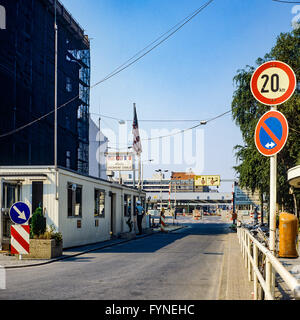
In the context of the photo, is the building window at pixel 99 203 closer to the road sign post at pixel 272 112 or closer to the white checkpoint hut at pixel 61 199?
the white checkpoint hut at pixel 61 199

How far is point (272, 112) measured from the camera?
21.6 ft

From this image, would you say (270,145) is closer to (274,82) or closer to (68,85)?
(274,82)

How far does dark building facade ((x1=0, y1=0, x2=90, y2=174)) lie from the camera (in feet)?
110

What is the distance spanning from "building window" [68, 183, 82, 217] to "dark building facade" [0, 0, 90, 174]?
1583 cm

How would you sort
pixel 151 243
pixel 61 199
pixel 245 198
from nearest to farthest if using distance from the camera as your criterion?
1. pixel 61 199
2. pixel 151 243
3. pixel 245 198

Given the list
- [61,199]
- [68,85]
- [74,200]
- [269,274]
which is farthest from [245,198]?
[269,274]

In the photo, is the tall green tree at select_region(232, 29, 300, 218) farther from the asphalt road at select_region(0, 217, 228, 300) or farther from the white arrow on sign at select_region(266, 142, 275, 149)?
the white arrow on sign at select_region(266, 142, 275, 149)

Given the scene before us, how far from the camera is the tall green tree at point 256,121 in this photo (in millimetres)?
21072

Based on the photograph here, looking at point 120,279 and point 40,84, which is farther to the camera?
point 40,84

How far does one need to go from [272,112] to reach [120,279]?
5.28 metres

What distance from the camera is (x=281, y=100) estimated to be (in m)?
6.65

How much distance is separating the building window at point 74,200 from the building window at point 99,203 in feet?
7.97
